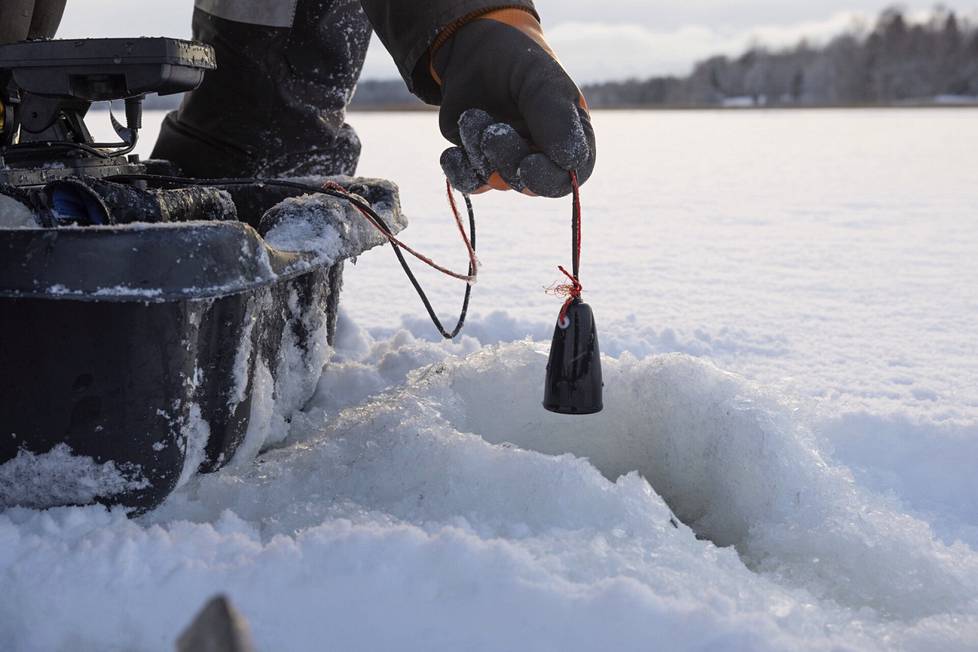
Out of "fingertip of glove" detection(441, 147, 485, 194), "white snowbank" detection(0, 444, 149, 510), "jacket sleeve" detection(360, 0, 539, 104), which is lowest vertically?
"white snowbank" detection(0, 444, 149, 510)

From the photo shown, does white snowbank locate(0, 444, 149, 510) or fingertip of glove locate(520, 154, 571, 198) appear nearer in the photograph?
white snowbank locate(0, 444, 149, 510)

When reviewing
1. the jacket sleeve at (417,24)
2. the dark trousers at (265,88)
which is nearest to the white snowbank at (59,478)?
the jacket sleeve at (417,24)

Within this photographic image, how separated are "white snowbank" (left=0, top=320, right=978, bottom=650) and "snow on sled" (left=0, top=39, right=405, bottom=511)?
0.23 feet

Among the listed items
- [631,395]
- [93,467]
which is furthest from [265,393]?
[631,395]

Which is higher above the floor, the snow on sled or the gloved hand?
the gloved hand

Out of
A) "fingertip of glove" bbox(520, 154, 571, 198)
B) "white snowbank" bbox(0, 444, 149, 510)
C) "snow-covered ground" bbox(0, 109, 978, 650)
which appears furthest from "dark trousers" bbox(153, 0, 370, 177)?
"white snowbank" bbox(0, 444, 149, 510)

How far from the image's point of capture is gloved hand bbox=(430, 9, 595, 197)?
1.34 metres

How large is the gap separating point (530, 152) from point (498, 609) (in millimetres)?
713

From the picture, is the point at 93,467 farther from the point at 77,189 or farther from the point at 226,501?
the point at 77,189

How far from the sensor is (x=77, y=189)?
1249 millimetres

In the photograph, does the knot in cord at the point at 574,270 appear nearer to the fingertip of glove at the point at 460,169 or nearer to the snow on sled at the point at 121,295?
the fingertip of glove at the point at 460,169

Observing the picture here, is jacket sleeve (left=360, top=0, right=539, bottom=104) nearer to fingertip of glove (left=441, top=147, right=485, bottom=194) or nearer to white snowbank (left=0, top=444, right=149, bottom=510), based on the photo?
fingertip of glove (left=441, top=147, right=485, bottom=194)

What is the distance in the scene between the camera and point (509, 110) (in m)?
1.54

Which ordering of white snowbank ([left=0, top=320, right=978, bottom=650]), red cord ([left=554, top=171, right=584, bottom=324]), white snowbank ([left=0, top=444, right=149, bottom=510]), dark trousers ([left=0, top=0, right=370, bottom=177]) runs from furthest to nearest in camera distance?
dark trousers ([left=0, top=0, right=370, bottom=177])
red cord ([left=554, top=171, right=584, bottom=324])
white snowbank ([left=0, top=444, right=149, bottom=510])
white snowbank ([left=0, top=320, right=978, bottom=650])
